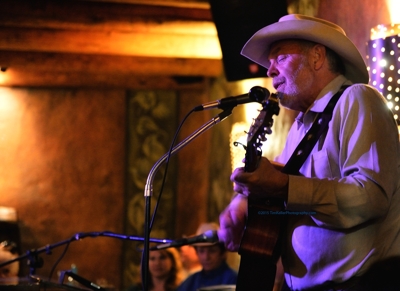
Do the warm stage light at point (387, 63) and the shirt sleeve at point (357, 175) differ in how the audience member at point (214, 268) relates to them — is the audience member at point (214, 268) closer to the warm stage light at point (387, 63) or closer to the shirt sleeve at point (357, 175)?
the warm stage light at point (387, 63)

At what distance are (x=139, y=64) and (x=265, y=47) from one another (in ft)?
16.9

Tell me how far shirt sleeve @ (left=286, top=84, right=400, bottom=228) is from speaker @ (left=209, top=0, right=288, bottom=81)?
2.26 meters

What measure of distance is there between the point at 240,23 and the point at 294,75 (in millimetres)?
2135

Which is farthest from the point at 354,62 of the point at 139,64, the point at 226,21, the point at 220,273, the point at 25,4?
the point at 139,64

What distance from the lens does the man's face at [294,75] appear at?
248 centimetres

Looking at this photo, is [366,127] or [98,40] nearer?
[366,127]

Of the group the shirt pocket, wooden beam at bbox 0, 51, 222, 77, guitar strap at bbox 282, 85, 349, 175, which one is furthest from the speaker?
wooden beam at bbox 0, 51, 222, 77

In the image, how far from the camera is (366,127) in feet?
7.07

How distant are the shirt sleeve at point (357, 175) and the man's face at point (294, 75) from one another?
0.87 ft

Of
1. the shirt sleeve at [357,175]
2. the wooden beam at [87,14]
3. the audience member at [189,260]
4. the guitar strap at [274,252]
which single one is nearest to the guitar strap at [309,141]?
the guitar strap at [274,252]

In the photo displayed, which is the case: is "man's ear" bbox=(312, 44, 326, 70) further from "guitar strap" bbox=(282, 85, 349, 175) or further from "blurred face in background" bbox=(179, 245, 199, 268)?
"blurred face in background" bbox=(179, 245, 199, 268)

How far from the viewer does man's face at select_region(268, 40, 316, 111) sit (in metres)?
2.48

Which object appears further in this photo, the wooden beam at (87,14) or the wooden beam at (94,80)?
the wooden beam at (94,80)

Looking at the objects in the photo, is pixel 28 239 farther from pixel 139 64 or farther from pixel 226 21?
pixel 226 21
